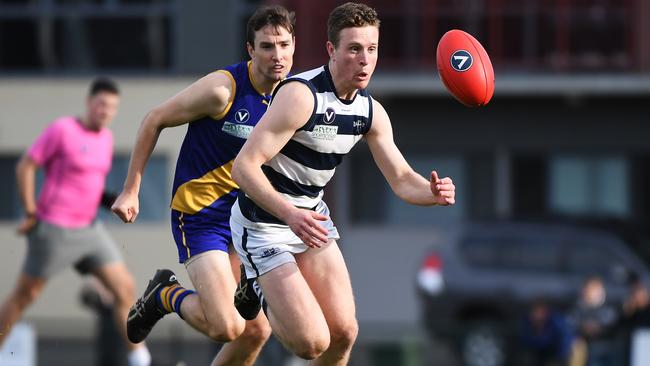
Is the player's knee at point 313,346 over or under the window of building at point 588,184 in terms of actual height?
over

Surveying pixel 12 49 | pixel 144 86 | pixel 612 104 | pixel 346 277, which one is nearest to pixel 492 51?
pixel 612 104

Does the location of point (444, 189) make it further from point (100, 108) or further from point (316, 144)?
point (100, 108)

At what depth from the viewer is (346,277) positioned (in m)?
7.81

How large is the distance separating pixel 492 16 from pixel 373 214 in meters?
3.92

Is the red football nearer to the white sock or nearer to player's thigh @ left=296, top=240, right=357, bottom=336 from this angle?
player's thigh @ left=296, top=240, right=357, bottom=336

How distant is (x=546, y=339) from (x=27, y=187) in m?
7.32

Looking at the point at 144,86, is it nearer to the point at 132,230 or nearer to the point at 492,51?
the point at 132,230

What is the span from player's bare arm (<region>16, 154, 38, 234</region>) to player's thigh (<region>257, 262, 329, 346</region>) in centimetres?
466

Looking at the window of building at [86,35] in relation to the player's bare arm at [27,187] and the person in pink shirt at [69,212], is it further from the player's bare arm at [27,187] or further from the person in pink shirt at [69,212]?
the player's bare arm at [27,187]

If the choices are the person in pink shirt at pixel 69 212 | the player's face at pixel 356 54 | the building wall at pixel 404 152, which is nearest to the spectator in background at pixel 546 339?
the person in pink shirt at pixel 69 212

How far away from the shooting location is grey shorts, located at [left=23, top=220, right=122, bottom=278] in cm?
1190

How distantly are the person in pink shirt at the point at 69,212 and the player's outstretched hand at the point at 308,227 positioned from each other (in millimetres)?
4807

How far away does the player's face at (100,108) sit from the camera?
1145 centimetres

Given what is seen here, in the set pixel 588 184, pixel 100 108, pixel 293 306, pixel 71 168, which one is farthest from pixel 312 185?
pixel 588 184
